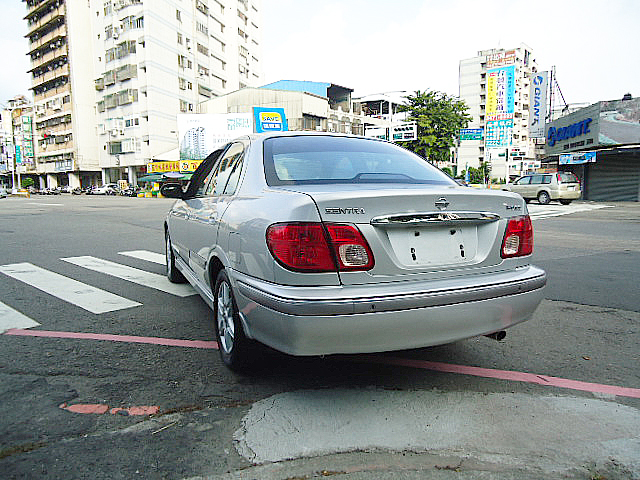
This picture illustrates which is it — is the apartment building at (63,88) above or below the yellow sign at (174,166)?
above

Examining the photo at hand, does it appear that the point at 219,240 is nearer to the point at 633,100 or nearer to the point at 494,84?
the point at 633,100

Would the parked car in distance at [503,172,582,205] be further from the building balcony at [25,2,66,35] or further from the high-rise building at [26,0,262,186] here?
the building balcony at [25,2,66,35]

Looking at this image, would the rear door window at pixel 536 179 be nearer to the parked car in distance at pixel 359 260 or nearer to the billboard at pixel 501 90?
the parked car in distance at pixel 359 260

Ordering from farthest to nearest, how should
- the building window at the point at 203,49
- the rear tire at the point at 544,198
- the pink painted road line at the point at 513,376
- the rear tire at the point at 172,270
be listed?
the building window at the point at 203,49
the rear tire at the point at 544,198
the rear tire at the point at 172,270
the pink painted road line at the point at 513,376

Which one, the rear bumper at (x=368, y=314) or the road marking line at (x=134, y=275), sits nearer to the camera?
the rear bumper at (x=368, y=314)

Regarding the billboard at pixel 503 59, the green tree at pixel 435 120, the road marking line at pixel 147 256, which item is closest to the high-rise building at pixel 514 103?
the billboard at pixel 503 59

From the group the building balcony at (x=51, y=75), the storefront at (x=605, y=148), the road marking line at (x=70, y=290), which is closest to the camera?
the road marking line at (x=70, y=290)

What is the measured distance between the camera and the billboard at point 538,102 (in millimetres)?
55062

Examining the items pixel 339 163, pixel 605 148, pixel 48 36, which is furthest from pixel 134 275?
pixel 48 36

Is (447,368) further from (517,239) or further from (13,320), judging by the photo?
(13,320)

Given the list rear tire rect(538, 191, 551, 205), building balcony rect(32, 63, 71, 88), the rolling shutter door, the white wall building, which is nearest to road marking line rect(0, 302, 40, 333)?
rear tire rect(538, 191, 551, 205)

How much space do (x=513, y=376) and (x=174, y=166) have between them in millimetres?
50550

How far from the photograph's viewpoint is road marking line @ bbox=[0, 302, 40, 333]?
4000 mm

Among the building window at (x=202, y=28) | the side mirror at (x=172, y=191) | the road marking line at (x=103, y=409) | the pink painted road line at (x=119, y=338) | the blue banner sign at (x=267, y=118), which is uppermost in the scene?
the building window at (x=202, y=28)
